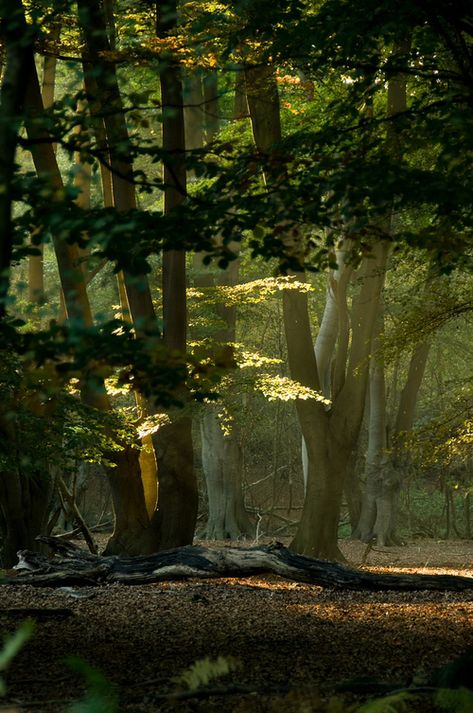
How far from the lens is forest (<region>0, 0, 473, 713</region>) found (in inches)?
165

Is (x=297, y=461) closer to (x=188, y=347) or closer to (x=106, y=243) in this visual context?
(x=188, y=347)

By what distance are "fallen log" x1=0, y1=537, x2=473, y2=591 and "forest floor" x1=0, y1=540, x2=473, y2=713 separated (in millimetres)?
165

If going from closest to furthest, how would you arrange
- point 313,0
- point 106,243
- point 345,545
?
point 106,243
point 313,0
point 345,545

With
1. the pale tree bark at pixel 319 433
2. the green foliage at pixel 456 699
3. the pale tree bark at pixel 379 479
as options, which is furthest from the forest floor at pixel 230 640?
the pale tree bark at pixel 379 479

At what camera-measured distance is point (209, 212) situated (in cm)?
449

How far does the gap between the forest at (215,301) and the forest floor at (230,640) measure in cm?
5

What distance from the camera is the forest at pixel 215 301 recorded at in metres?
4.20

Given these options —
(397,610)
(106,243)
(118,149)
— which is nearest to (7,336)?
(106,243)

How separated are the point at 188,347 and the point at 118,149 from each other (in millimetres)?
9173

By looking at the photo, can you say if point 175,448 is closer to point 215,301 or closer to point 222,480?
point 215,301

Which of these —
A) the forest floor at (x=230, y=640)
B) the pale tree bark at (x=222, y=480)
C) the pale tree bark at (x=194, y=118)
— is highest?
the pale tree bark at (x=194, y=118)

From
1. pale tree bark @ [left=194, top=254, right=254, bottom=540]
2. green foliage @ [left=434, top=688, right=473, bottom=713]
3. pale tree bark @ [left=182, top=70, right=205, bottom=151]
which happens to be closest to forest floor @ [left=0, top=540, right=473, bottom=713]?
green foliage @ [left=434, top=688, right=473, bottom=713]

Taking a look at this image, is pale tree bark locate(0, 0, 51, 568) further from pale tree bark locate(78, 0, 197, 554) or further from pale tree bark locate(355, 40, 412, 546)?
pale tree bark locate(355, 40, 412, 546)

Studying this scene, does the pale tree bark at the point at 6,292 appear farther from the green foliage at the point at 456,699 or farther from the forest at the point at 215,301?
the green foliage at the point at 456,699
